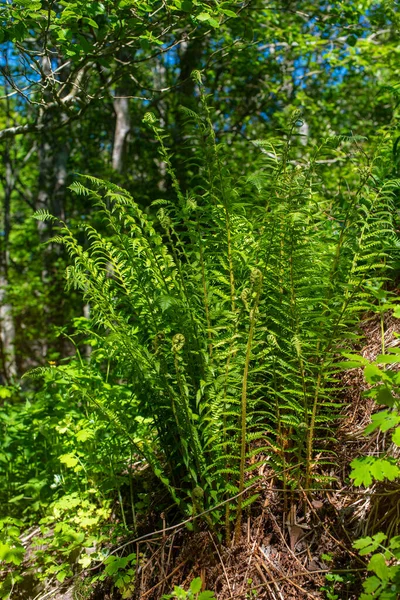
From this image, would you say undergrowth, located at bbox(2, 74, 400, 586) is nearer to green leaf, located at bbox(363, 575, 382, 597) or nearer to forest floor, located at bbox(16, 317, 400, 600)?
forest floor, located at bbox(16, 317, 400, 600)

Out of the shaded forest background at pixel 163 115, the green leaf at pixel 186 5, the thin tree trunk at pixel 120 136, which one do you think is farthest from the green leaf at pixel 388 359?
A: the thin tree trunk at pixel 120 136

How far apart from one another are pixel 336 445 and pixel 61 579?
4.28ft

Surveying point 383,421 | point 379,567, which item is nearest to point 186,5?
point 383,421

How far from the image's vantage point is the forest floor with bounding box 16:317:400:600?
187 centimetres

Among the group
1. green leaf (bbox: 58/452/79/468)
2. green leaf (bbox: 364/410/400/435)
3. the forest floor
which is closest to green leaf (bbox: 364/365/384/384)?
green leaf (bbox: 364/410/400/435)

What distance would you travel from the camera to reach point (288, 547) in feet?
6.53

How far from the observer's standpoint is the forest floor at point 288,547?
6.15ft

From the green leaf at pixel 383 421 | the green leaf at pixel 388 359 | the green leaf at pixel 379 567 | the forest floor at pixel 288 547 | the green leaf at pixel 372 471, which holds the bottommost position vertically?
the forest floor at pixel 288 547

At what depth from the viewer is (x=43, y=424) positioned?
322cm

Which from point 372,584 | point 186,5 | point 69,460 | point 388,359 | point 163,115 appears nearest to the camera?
point 372,584

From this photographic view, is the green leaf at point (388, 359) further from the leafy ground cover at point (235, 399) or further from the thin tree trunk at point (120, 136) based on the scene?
the thin tree trunk at point (120, 136)

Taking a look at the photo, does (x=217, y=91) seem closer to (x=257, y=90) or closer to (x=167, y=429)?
(x=257, y=90)

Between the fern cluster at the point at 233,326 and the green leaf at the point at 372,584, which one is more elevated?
the fern cluster at the point at 233,326

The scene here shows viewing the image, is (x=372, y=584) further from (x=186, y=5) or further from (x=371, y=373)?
(x=186, y=5)
